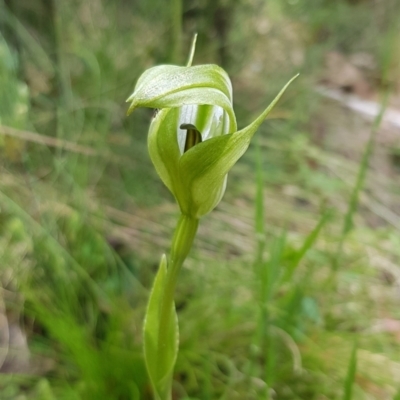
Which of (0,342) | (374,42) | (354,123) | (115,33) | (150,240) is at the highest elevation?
(374,42)

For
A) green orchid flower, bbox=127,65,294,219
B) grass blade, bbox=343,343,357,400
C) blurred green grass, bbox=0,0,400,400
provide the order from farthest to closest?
blurred green grass, bbox=0,0,400,400
grass blade, bbox=343,343,357,400
green orchid flower, bbox=127,65,294,219

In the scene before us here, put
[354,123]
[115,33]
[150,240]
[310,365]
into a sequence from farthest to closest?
[354,123]
[115,33]
[150,240]
[310,365]

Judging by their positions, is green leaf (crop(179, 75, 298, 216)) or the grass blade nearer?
green leaf (crop(179, 75, 298, 216))

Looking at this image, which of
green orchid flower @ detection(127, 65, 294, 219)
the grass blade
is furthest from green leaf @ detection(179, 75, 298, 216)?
the grass blade

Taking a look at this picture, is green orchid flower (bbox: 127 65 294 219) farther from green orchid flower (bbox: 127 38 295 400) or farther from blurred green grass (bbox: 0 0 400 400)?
blurred green grass (bbox: 0 0 400 400)

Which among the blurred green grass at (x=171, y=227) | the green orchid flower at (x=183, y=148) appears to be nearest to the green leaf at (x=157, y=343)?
the green orchid flower at (x=183, y=148)

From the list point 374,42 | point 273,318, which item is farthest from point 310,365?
point 374,42

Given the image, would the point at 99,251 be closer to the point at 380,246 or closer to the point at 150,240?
the point at 150,240

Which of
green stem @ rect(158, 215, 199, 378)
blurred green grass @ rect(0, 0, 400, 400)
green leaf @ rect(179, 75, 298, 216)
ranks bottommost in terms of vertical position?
blurred green grass @ rect(0, 0, 400, 400)

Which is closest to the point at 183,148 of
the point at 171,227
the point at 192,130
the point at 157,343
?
the point at 192,130

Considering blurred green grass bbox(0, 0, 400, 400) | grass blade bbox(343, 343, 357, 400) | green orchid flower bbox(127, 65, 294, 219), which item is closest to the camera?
green orchid flower bbox(127, 65, 294, 219)
